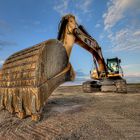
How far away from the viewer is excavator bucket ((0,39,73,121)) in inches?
150

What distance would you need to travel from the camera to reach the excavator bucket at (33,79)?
380cm

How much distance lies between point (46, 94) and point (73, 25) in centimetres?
375

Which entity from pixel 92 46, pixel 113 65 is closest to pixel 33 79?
pixel 92 46

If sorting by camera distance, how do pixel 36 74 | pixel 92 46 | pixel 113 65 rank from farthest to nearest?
pixel 113 65 < pixel 92 46 < pixel 36 74

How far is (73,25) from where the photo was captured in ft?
22.7

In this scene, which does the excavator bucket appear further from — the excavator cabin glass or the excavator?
the excavator cabin glass

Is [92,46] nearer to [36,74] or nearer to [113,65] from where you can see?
[113,65]

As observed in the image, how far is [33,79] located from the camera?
387 cm

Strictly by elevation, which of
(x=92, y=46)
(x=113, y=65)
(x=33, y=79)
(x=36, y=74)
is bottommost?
(x=33, y=79)

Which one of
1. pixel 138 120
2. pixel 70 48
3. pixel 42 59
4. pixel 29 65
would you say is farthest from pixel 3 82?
pixel 138 120

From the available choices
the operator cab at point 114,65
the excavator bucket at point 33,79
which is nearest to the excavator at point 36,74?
the excavator bucket at point 33,79

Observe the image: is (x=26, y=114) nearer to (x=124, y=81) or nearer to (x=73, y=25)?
(x=73, y=25)

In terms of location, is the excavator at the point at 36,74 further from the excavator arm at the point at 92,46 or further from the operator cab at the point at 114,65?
the operator cab at the point at 114,65

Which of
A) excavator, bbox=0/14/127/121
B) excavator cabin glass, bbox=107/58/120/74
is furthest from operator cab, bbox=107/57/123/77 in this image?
excavator, bbox=0/14/127/121
